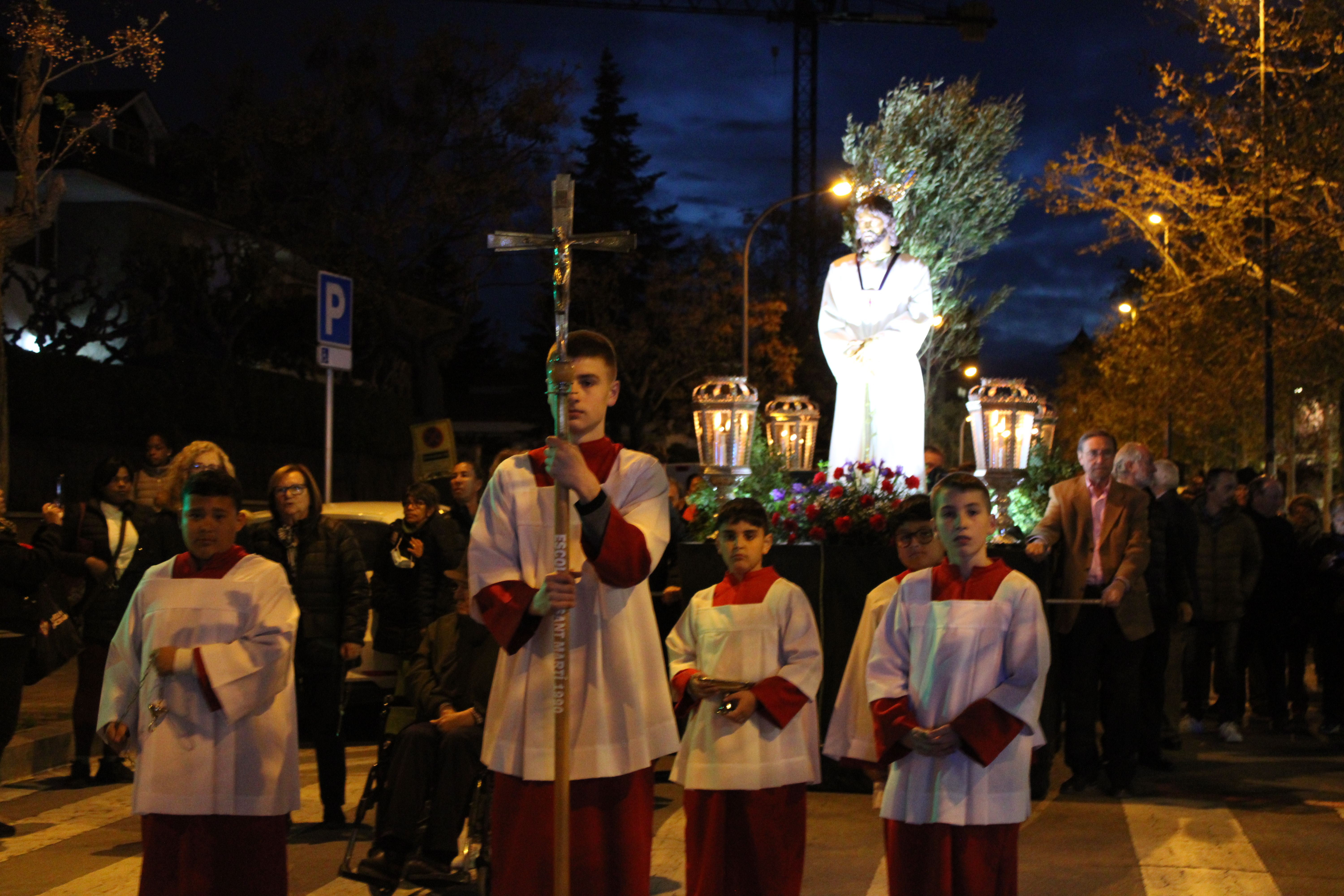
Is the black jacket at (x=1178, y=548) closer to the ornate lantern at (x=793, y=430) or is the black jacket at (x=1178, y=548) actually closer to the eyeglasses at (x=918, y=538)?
the ornate lantern at (x=793, y=430)

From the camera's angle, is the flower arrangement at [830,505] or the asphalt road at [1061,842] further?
the flower arrangement at [830,505]

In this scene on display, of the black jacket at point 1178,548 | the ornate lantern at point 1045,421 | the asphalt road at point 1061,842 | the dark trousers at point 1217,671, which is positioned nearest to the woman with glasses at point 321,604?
the asphalt road at point 1061,842

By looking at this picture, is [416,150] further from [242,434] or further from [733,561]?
[733,561]

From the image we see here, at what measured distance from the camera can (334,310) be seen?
12.7m

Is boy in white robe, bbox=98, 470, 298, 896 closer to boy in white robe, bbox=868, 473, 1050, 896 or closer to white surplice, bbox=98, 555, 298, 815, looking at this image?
white surplice, bbox=98, 555, 298, 815

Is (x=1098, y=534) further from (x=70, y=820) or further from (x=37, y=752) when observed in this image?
(x=37, y=752)

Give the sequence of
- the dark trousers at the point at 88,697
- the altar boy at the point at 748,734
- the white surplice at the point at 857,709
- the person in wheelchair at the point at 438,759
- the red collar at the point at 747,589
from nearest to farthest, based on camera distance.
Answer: the white surplice at the point at 857,709 → the altar boy at the point at 748,734 → the red collar at the point at 747,589 → the person in wheelchair at the point at 438,759 → the dark trousers at the point at 88,697

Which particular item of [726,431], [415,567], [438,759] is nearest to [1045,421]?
[726,431]

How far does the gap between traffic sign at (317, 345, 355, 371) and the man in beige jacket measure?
6067mm

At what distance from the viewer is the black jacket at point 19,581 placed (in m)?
7.77

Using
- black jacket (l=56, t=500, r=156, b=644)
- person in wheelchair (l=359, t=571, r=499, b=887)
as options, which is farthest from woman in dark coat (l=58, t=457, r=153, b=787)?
person in wheelchair (l=359, t=571, r=499, b=887)

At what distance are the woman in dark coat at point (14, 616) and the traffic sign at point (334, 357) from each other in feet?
14.4

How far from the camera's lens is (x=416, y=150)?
3128 cm

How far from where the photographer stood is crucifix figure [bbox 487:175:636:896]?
13.8ft
